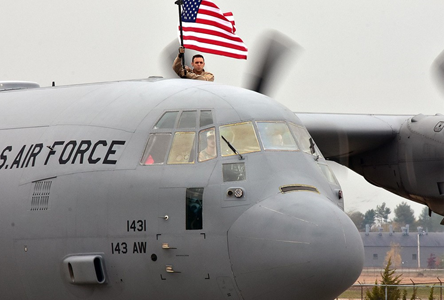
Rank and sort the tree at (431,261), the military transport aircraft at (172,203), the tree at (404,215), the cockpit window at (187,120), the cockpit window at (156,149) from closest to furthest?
the military transport aircraft at (172,203) < the cockpit window at (156,149) < the cockpit window at (187,120) < the tree at (431,261) < the tree at (404,215)

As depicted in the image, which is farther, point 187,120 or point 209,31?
point 209,31

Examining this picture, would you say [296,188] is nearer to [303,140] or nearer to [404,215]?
[303,140]

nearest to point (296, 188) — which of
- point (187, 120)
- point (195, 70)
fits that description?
point (187, 120)

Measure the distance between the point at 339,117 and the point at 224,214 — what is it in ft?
33.6

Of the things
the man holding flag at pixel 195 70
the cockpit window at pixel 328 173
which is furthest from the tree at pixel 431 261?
the cockpit window at pixel 328 173

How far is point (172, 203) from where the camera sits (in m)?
10.9

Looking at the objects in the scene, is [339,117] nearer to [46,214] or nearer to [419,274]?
[46,214]

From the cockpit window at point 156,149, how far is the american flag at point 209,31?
4.59 meters

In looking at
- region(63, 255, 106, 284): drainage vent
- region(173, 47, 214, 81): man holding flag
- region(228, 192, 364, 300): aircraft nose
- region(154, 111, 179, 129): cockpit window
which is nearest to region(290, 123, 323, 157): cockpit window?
region(228, 192, 364, 300): aircraft nose

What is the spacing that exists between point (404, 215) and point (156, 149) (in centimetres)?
4278

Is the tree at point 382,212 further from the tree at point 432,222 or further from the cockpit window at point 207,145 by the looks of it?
the cockpit window at point 207,145

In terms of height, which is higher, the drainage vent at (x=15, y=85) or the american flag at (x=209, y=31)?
the american flag at (x=209, y=31)

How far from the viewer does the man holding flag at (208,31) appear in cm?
1570

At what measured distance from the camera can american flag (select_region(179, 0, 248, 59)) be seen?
1570 cm
